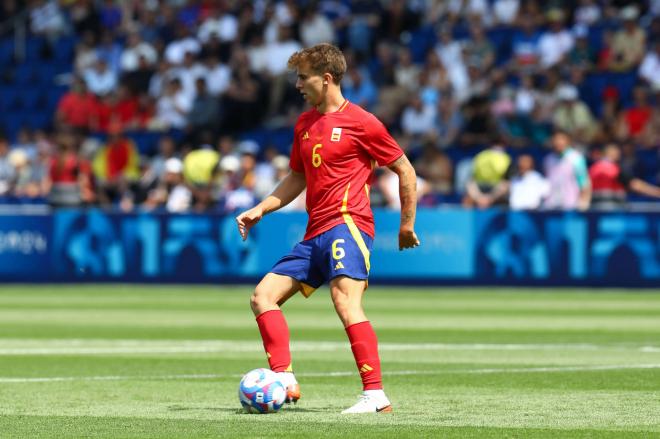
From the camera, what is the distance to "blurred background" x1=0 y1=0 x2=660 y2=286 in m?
25.0

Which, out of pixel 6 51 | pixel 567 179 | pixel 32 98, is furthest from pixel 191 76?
pixel 567 179

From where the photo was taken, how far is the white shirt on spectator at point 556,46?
27.9m

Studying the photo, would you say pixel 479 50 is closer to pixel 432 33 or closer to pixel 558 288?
pixel 432 33

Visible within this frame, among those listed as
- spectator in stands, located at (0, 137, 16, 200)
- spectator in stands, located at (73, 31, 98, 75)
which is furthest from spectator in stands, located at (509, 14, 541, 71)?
spectator in stands, located at (73, 31, 98, 75)

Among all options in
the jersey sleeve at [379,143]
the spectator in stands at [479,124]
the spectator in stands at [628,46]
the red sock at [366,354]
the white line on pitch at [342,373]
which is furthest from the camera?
the spectator in stands at [479,124]

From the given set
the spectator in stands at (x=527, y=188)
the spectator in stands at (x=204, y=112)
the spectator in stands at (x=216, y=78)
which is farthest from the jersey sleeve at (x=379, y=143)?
the spectator in stands at (x=216, y=78)

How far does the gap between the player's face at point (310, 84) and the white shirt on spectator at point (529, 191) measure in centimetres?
1608

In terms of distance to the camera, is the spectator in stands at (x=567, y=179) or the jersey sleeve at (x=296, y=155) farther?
the spectator in stands at (x=567, y=179)

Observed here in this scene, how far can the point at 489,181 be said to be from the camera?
2603cm

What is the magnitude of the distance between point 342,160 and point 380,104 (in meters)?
19.8

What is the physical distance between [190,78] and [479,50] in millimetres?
6473

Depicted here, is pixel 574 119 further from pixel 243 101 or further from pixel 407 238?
pixel 407 238

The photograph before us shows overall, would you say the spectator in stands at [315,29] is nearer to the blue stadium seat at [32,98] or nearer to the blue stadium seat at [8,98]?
the blue stadium seat at [32,98]

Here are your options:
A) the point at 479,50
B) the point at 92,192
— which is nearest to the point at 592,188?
the point at 479,50
